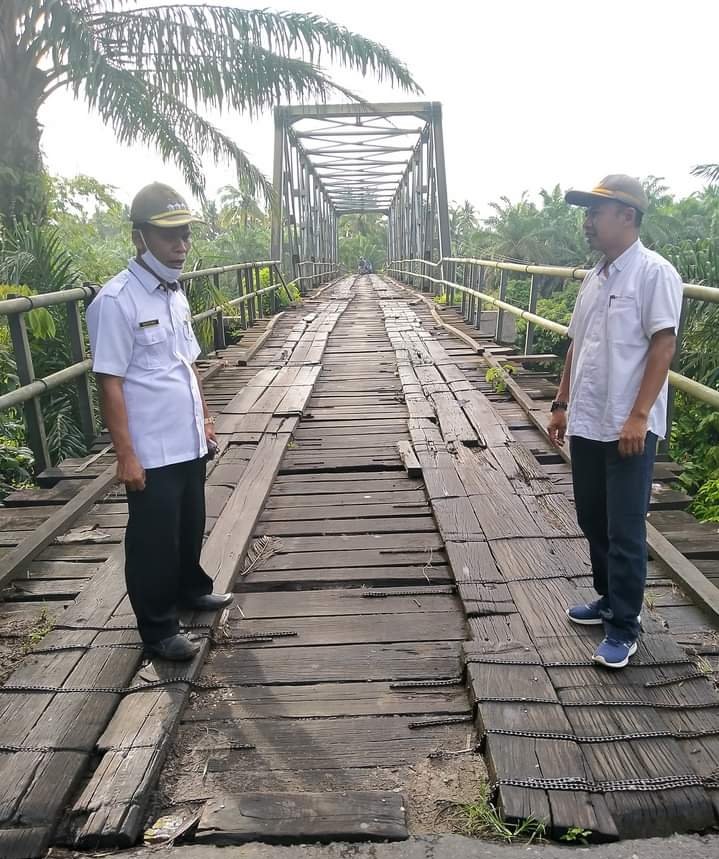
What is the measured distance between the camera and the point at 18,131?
24.1ft

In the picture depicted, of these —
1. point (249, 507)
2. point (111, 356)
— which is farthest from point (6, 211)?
point (111, 356)

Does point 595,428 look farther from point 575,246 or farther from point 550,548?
point 575,246

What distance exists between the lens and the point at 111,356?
A: 189cm

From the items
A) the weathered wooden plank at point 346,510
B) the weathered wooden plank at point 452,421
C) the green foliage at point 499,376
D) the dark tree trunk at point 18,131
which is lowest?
the weathered wooden plank at point 346,510

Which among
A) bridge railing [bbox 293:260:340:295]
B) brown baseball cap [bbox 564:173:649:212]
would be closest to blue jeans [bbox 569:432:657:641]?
brown baseball cap [bbox 564:173:649:212]

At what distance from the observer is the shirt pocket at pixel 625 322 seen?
1.96 metres

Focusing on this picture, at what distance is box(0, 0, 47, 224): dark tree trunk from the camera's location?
7043 mm

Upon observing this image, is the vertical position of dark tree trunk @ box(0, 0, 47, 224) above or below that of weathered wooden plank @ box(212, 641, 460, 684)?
above

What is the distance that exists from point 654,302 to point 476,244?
28.2 meters

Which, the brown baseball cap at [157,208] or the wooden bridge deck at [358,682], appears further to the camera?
the brown baseball cap at [157,208]

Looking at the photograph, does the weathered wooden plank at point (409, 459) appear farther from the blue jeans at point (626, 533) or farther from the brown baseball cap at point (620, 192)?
the brown baseball cap at point (620, 192)

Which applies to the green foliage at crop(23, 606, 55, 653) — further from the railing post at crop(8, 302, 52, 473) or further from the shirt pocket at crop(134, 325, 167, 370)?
the railing post at crop(8, 302, 52, 473)

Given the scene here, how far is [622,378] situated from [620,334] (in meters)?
0.12

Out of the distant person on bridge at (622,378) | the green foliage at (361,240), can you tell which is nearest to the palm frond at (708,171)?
the distant person on bridge at (622,378)
